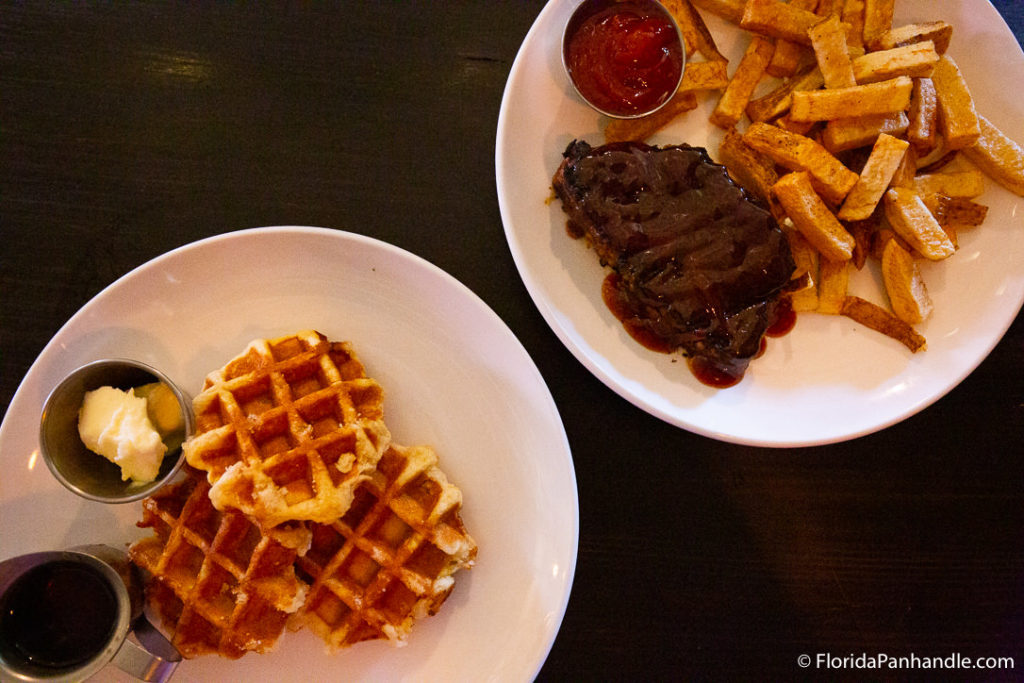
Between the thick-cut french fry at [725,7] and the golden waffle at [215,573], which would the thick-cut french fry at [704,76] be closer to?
the thick-cut french fry at [725,7]

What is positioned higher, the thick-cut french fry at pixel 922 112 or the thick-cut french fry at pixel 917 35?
the thick-cut french fry at pixel 917 35

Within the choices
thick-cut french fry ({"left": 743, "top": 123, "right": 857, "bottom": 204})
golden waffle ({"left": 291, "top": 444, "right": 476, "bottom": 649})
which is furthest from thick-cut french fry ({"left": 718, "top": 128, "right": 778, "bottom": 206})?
golden waffle ({"left": 291, "top": 444, "right": 476, "bottom": 649})

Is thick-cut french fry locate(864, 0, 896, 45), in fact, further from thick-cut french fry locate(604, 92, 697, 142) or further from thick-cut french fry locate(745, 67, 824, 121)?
thick-cut french fry locate(604, 92, 697, 142)

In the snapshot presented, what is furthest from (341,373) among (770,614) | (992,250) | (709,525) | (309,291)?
(992,250)

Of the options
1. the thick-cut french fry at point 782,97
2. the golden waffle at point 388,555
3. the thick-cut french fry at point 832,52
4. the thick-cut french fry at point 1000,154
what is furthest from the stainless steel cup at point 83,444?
the thick-cut french fry at point 1000,154

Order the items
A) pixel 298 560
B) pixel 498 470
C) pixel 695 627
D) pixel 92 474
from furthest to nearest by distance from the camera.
→ pixel 695 627 < pixel 498 470 < pixel 298 560 < pixel 92 474

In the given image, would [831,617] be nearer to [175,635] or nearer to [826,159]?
[826,159]

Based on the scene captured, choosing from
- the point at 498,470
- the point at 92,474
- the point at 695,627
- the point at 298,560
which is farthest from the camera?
the point at 695,627
